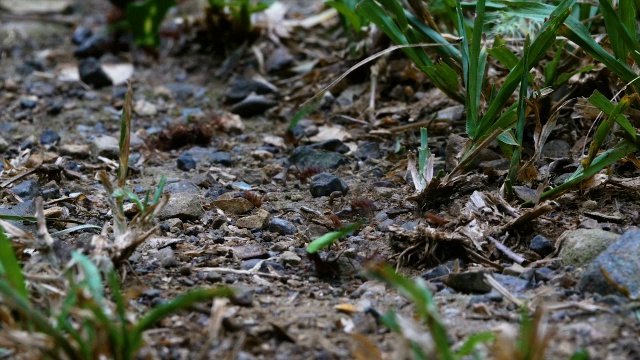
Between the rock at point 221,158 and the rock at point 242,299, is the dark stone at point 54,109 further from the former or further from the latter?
the rock at point 242,299

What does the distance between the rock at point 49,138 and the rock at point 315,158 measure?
1.19 metres

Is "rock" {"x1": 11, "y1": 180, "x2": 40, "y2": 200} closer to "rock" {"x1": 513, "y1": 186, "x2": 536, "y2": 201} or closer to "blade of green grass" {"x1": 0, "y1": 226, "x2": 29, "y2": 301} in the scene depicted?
"blade of green grass" {"x1": 0, "y1": 226, "x2": 29, "y2": 301}

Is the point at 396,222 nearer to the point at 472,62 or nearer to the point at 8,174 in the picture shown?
the point at 472,62

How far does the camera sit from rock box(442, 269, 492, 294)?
197cm

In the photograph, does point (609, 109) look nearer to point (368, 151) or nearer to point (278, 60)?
point (368, 151)

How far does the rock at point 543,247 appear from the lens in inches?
84.0

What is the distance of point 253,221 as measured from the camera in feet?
8.41

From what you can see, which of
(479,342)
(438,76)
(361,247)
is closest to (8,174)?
(361,247)

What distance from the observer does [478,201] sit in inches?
92.2

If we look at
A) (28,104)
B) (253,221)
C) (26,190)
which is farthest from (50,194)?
(28,104)

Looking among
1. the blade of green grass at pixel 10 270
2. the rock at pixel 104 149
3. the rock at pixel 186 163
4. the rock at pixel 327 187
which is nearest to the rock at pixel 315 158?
the rock at pixel 327 187

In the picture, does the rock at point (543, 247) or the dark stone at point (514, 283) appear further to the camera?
the rock at point (543, 247)

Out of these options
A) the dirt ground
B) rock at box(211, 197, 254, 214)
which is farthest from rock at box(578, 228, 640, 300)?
rock at box(211, 197, 254, 214)

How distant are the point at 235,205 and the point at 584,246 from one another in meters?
1.23
